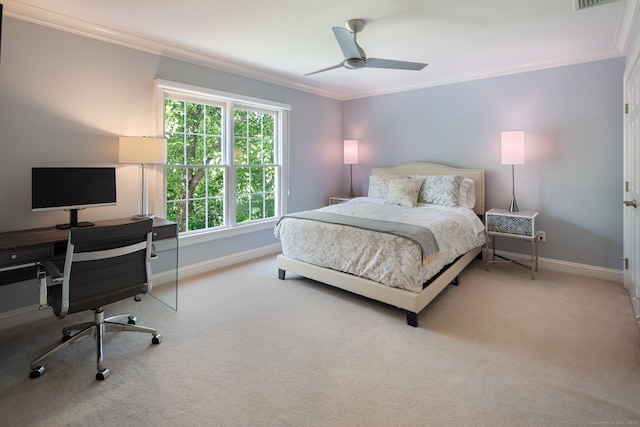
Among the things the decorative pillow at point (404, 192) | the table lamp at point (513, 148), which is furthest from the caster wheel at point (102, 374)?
the table lamp at point (513, 148)

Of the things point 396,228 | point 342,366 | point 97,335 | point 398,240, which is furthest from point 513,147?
point 97,335

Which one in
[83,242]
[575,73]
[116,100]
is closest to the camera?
[83,242]

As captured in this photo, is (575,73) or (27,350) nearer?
(27,350)

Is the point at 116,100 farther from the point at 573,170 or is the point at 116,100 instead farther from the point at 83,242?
the point at 573,170

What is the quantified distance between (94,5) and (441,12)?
2.75 m

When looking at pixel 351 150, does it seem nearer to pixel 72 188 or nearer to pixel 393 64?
pixel 393 64

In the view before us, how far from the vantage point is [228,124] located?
13.3ft

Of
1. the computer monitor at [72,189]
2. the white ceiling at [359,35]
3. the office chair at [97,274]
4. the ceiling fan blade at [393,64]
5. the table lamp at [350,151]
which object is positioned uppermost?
the white ceiling at [359,35]

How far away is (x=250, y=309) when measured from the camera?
9.55 feet

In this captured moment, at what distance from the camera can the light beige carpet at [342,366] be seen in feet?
5.52

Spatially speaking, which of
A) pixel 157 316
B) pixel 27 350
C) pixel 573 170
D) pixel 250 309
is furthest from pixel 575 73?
pixel 27 350

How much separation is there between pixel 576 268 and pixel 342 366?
3329mm

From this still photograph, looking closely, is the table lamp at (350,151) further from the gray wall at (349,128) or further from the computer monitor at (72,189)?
the computer monitor at (72,189)

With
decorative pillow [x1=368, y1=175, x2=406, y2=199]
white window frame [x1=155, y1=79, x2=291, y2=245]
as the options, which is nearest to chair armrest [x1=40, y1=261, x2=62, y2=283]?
white window frame [x1=155, y1=79, x2=291, y2=245]
